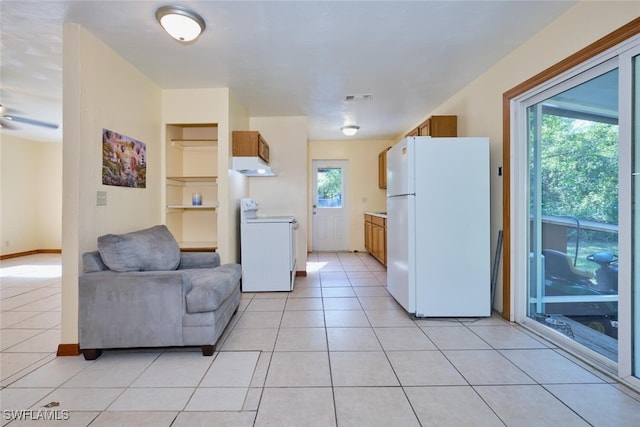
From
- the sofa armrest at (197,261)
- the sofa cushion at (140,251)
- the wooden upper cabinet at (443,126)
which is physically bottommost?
the sofa armrest at (197,261)

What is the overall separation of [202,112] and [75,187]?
5.48 feet

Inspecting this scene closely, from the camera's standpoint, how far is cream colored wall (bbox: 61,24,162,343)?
2.19 m

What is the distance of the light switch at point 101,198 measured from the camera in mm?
2385

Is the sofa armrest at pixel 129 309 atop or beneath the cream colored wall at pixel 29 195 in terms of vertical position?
beneath

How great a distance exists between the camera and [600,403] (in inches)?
63.4

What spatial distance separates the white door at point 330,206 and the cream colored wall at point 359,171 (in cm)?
A: 13

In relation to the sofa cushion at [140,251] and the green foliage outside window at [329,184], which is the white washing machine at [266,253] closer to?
the sofa cushion at [140,251]

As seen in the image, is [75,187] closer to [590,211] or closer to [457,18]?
[457,18]

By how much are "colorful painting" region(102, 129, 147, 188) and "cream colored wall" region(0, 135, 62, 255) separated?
5003mm

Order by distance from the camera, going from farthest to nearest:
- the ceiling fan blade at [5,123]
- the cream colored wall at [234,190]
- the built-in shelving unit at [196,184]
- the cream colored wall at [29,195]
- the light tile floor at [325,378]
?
the cream colored wall at [29,195] < the ceiling fan blade at [5,123] < the built-in shelving unit at [196,184] < the cream colored wall at [234,190] < the light tile floor at [325,378]

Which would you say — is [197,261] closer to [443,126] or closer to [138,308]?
[138,308]

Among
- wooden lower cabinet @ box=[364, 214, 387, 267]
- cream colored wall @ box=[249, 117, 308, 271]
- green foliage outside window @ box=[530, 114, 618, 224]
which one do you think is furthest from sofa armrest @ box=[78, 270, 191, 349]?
wooden lower cabinet @ box=[364, 214, 387, 267]

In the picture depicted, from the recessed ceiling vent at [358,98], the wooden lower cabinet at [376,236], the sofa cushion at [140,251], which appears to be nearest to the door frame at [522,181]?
the recessed ceiling vent at [358,98]

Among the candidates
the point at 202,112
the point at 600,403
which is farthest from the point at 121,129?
the point at 600,403
